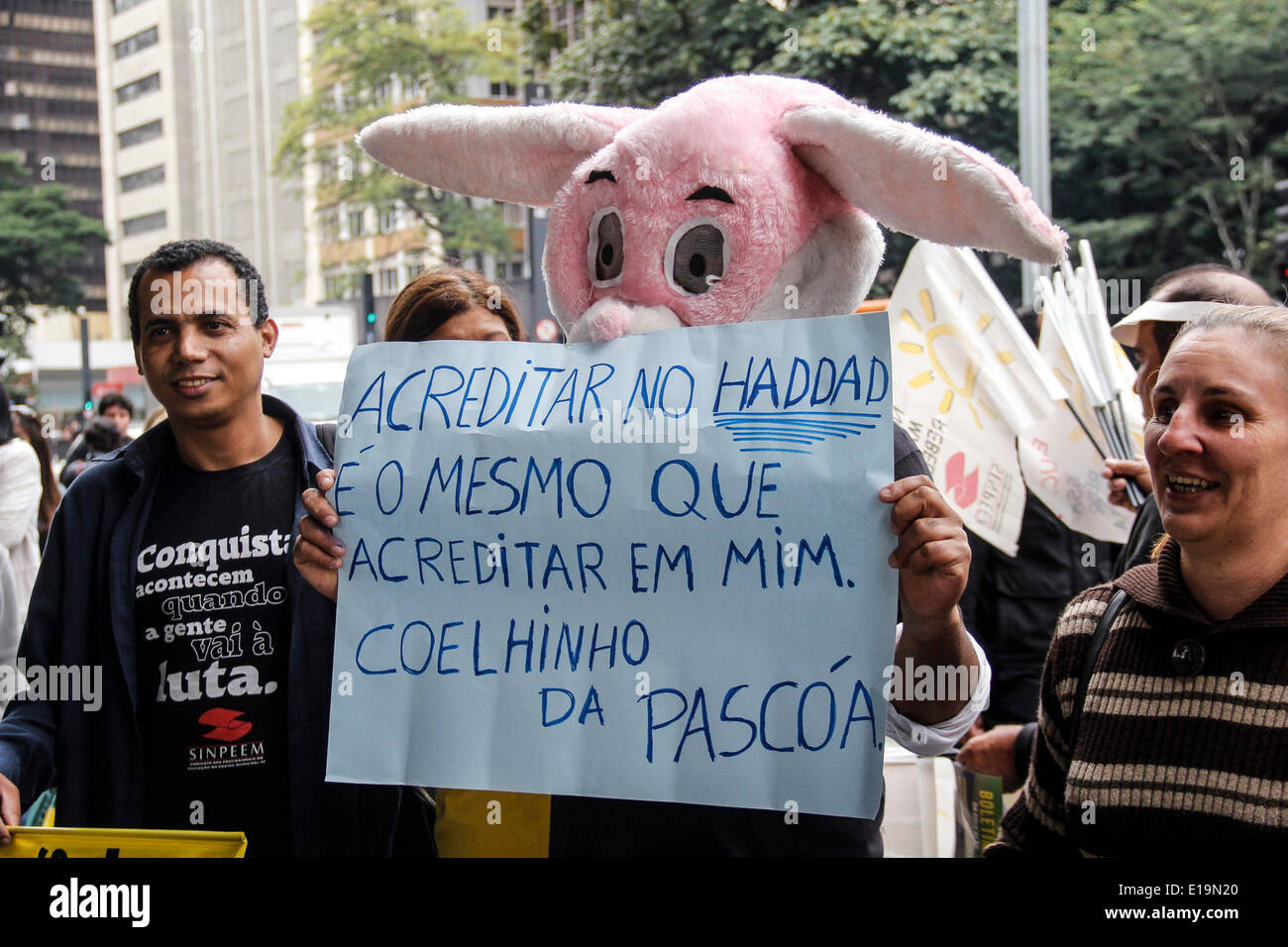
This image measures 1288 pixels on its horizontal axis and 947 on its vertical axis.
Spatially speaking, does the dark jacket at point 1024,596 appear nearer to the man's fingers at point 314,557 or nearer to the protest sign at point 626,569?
the protest sign at point 626,569

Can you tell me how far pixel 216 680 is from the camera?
2.35m

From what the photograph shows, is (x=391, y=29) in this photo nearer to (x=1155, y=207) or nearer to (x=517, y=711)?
(x=1155, y=207)

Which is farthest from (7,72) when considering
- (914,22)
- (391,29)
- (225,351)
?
(225,351)

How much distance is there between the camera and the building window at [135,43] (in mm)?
51406

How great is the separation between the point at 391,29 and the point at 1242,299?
26.8 m

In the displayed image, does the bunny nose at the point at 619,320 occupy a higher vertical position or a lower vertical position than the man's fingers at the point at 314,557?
higher

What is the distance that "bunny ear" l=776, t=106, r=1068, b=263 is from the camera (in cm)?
188

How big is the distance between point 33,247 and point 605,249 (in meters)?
37.9

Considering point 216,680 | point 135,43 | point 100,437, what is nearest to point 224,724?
point 216,680

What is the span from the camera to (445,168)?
97.2 inches

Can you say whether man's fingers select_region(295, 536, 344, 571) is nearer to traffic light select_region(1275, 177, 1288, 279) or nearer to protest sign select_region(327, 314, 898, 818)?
protest sign select_region(327, 314, 898, 818)

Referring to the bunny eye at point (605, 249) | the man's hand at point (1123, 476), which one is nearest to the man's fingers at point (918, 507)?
the bunny eye at point (605, 249)

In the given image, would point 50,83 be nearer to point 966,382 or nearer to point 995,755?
point 966,382
